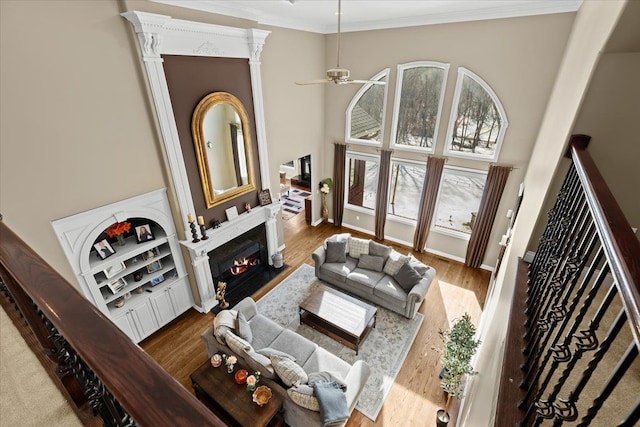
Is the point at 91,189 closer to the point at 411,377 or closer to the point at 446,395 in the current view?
the point at 411,377

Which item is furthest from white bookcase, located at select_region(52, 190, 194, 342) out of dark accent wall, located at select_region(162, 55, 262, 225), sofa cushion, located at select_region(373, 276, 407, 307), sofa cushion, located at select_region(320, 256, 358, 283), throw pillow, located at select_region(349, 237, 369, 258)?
sofa cushion, located at select_region(373, 276, 407, 307)

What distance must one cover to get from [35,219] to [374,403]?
4731mm

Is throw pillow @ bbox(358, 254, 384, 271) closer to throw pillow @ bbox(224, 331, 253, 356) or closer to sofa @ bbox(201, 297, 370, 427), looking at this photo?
sofa @ bbox(201, 297, 370, 427)

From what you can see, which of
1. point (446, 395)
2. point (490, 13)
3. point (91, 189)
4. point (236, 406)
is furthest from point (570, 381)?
point (490, 13)

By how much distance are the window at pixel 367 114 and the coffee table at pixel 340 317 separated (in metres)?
3.88

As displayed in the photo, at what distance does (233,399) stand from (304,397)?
0.86 metres

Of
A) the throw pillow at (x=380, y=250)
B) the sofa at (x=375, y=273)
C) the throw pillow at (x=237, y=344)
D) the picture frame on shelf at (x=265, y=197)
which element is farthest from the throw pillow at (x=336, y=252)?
the throw pillow at (x=237, y=344)

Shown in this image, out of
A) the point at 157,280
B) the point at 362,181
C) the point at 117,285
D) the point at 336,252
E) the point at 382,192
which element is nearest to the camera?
the point at 117,285

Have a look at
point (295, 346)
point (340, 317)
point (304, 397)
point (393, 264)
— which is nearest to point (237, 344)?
point (295, 346)

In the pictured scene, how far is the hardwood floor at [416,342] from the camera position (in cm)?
390

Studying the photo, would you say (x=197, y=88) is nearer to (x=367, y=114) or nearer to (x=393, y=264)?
(x=367, y=114)

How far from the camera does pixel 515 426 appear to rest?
1.32 m

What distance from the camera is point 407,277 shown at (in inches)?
207

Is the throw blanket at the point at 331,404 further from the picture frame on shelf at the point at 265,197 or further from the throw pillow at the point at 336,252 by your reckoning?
the picture frame on shelf at the point at 265,197
